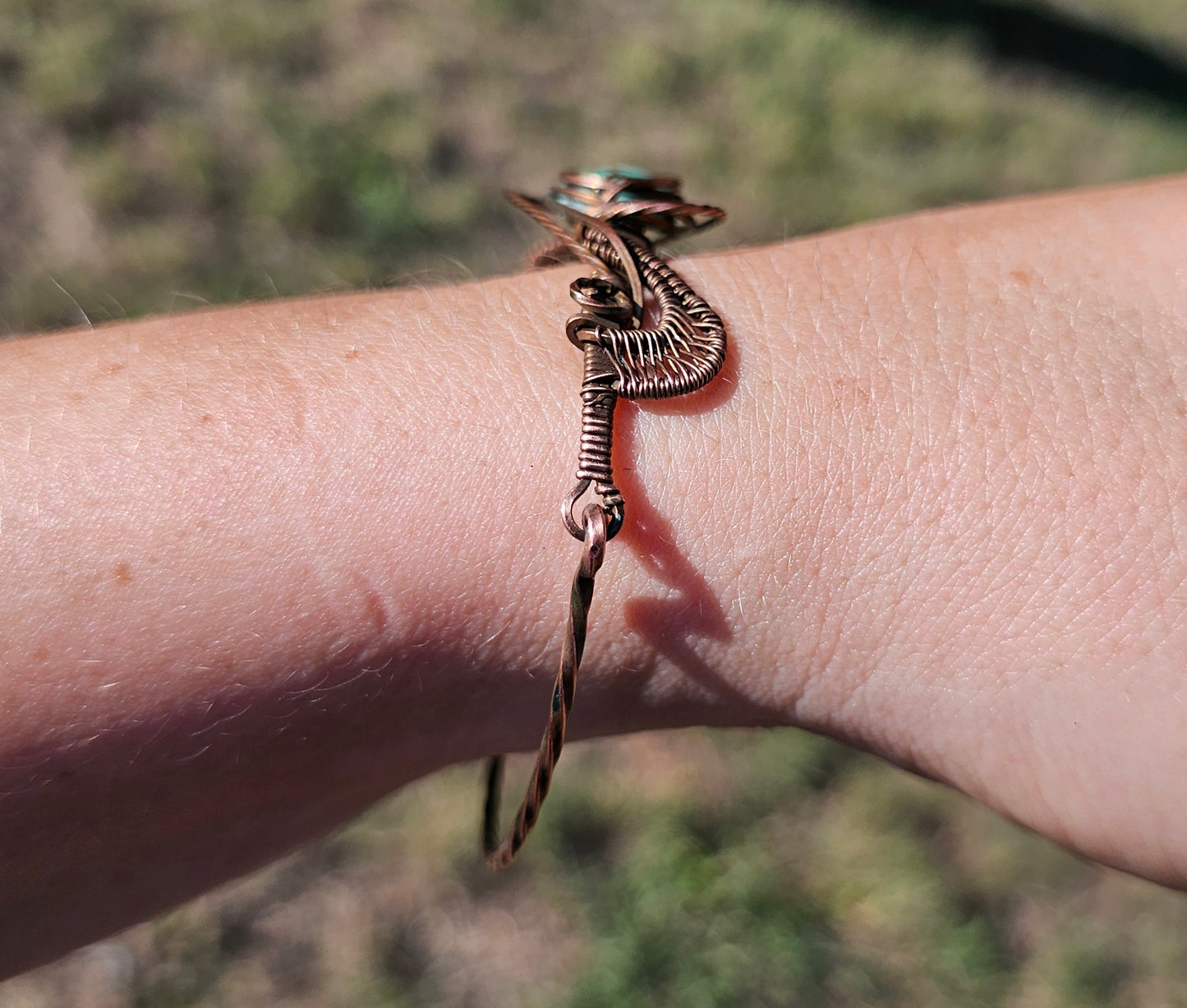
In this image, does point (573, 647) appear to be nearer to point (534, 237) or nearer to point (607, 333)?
point (607, 333)

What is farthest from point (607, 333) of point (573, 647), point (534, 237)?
point (534, 237)

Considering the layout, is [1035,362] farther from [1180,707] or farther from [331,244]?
[331,244]

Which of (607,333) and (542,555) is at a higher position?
(607,333)

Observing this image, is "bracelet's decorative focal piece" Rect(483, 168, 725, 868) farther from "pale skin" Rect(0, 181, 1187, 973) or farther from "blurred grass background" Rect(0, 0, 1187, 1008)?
"blurred grass background" Rect(0, 0, 1187, 1008)

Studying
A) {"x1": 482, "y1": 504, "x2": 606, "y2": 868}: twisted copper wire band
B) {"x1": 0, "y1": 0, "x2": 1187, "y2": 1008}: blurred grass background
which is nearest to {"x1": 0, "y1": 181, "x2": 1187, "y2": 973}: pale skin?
{"x1": 482, "y1": 504, "x2": 606, "y2": 868}: twisted copper wire band

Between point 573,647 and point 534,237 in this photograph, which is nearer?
point 573,647

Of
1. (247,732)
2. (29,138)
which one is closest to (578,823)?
(247,732)
